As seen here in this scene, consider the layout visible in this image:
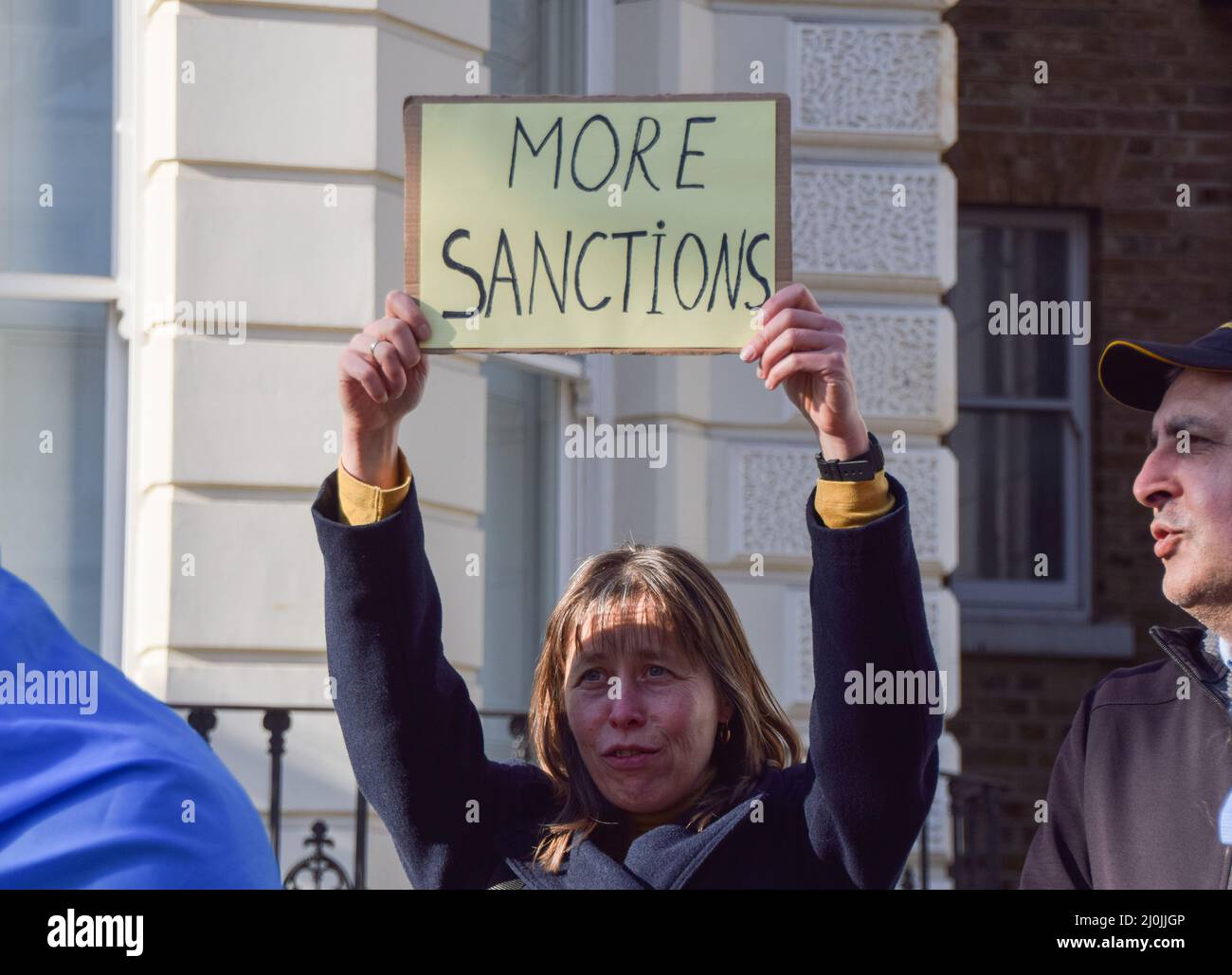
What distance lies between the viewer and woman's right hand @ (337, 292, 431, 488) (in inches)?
83.9

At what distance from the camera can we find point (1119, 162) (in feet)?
24.8

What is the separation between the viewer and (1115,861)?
2248 mm

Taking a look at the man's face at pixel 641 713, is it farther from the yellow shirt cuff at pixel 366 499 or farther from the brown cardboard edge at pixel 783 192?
the brown cardboard edge at pixel 783 192

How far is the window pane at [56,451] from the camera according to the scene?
15.4ft

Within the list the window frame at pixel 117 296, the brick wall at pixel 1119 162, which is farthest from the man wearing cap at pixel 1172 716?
the brick wall at pixel 1119 162

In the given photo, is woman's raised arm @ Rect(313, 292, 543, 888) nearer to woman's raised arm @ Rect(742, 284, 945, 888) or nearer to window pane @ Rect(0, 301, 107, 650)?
woman's raised arm @ Rect(742, 284, 945, 888)

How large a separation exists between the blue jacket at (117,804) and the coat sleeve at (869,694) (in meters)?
0.99

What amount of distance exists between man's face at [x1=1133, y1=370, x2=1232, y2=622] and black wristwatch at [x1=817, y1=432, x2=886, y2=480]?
15.0 inches

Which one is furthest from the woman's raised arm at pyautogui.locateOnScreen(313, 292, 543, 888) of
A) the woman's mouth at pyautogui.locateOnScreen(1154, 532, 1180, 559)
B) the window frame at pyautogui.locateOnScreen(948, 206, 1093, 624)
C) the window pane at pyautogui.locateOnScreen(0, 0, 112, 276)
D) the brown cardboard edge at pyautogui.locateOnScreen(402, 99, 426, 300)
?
the window frame at pyautogui.locateOnScreen(948, 206, 1093, 624)

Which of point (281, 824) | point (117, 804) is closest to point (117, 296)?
point (281, 824)

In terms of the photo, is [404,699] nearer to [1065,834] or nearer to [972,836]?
[1065,834]

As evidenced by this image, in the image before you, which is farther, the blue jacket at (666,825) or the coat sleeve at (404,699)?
the coat sleeve at (404,699)

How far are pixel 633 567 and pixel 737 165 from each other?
1.82ft

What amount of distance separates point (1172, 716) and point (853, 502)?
0.51 metres
